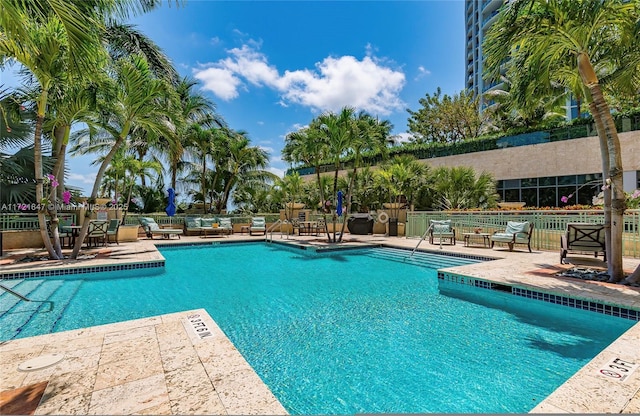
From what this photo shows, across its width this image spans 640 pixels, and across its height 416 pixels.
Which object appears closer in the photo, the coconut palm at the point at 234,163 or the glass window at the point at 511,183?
the glass window at the point at 511,183

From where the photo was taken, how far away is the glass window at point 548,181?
18006 millimetres

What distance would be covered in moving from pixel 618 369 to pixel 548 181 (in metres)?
19.2

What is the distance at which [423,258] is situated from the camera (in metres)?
9.58

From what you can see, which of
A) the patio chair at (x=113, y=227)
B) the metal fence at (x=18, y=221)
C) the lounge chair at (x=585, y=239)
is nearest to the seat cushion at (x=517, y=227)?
the lounge chair at (x=585, y=239)

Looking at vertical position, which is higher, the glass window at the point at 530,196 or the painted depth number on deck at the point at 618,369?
the glass window at the point at 530,196

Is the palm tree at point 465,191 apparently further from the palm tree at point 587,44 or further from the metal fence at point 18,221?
the metal fence at point 18,221

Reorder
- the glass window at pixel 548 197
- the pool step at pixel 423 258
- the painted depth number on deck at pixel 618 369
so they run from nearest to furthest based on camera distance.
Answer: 1. the painted depth number on deck at pixel 618 369
2. the pool step at pixel 423 258
3. the glass window at pixel 548 197

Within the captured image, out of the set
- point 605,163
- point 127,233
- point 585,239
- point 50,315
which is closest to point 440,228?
point 585,239

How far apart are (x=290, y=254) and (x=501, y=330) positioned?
7620mm

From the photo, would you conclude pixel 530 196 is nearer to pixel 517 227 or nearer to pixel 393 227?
pixel 393 227

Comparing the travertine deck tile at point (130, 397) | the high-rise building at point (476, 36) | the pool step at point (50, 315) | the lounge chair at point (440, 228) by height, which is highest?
the high-rise building at point (476, 36)

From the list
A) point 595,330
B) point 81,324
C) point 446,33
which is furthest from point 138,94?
point 446,33

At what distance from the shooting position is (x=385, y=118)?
20.4 meters

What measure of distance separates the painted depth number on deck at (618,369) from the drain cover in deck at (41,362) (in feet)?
14.2
